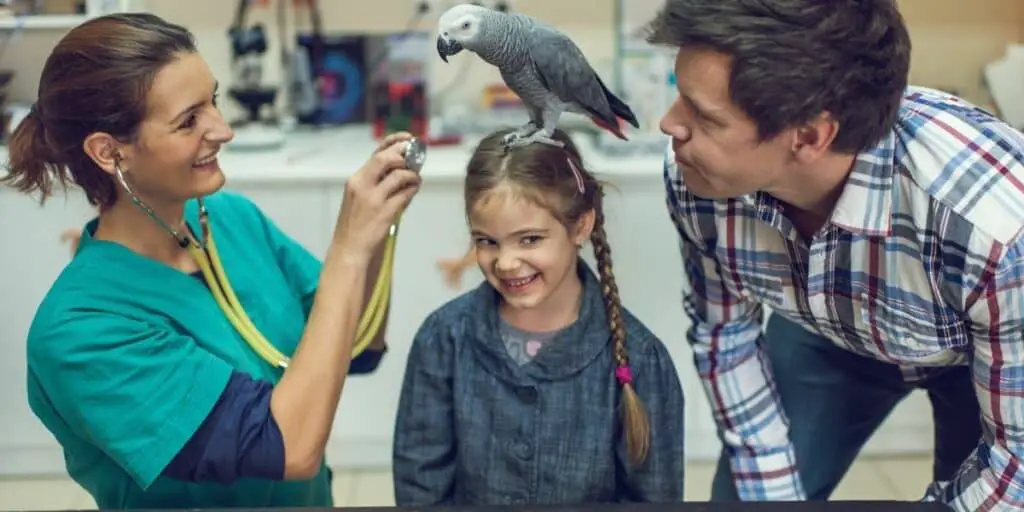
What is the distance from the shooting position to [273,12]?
110 inches

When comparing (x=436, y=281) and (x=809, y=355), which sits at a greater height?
(x=809, y=355)

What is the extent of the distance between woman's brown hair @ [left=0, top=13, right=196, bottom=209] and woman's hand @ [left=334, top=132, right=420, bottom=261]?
0.26m

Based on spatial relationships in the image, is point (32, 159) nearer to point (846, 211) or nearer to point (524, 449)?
point (524, 449)

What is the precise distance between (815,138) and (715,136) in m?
0.10

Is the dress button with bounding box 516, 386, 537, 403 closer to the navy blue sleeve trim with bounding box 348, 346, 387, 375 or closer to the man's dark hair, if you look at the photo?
the navy blue sleeve trim with bounding box 348, 346, 387, 375

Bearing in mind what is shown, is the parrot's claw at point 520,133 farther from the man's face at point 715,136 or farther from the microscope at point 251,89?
A: the microscope at point 251,89

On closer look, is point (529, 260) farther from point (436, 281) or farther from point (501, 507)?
point (436, 281)

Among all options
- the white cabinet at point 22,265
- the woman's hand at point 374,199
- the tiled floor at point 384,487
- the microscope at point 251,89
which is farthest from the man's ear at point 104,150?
the tiled floor at point 384,487

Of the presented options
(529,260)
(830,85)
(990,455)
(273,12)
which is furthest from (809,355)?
(273,12)

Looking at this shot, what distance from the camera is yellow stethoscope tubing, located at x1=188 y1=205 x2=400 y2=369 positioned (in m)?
1.30

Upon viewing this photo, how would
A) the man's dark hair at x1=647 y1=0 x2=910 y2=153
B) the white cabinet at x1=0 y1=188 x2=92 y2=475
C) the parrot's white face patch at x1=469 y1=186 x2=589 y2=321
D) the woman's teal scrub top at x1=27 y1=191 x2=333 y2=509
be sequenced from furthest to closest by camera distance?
1. the white cabinet at x1=0 y1=188 x2=92 y2=475
2. the parrot's white face patch at x1=469 y1=186 x2=589 y2=321
3. the woman's teal scrub top at x1=27 y1=191 x2=333 y2=509
4. the man's dark hair at x1=647 y1=0 x2=910 y2=153

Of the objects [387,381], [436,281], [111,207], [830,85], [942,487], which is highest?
[830,85]

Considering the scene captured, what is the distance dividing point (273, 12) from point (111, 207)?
1645mm

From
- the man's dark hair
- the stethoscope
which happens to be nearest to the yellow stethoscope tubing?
the stethoscope
